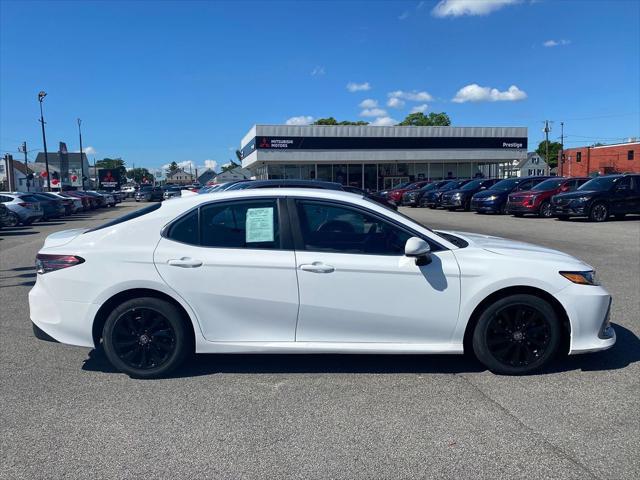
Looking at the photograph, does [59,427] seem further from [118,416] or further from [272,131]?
[272,131]

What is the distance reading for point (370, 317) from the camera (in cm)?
442

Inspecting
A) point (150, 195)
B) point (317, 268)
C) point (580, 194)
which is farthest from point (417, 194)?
point (150, 195)

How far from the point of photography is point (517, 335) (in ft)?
14.8

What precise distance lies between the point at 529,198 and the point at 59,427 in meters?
20.3

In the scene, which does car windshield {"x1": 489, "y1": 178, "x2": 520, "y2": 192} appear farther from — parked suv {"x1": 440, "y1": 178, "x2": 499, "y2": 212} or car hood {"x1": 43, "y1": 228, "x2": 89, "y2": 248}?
car hood {"x1": 43, "y1": 228, "x2": 89, "y2": 248}

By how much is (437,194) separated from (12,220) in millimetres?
20450

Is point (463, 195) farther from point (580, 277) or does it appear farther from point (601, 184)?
point (580, 277)

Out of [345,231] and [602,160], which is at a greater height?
[602,160]

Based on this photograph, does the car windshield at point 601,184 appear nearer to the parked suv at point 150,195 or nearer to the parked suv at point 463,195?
the parked suv at point 463,195

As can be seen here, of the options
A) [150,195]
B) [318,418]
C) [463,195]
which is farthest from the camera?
[150,195]

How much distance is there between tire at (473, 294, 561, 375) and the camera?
4.45 metres

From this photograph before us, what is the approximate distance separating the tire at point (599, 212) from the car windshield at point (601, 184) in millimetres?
606

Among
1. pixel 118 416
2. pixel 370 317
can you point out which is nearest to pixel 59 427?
pixel 118 416

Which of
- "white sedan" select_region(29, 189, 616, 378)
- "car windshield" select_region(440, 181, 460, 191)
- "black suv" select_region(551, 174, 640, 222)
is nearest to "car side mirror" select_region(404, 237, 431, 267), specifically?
"white sedan" select_region(29, 189, 616, 378)
